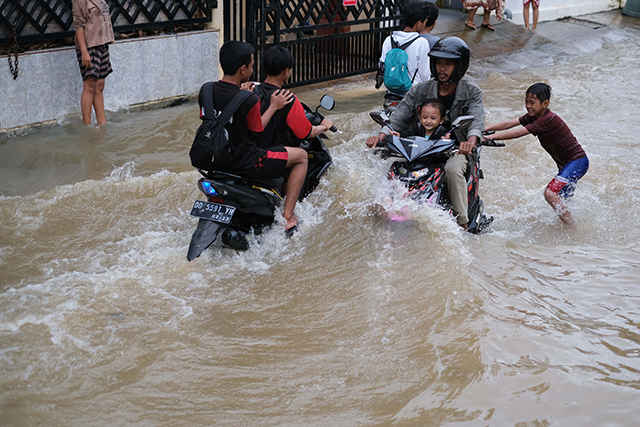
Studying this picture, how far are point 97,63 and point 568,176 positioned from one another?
17.4 feet

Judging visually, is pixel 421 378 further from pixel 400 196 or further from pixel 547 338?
pixel 400 196

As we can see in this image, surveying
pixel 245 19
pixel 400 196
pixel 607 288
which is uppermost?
pixel 245 19

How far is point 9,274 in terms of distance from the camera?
14.2 ft

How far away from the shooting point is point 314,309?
160 inches

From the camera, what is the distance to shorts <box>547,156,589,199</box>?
5.64 meters

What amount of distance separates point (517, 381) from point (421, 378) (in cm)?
53

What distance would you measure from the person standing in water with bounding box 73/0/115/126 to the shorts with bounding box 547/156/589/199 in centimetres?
516

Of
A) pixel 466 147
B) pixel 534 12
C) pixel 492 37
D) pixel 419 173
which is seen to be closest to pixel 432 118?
pixel 466 147

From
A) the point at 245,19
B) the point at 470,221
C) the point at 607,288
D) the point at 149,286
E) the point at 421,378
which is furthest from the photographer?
the point at 245,19

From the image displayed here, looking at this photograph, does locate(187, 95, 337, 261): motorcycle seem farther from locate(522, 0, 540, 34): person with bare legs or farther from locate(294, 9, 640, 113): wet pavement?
locate(522, 0, 540, 34): person with bare legs

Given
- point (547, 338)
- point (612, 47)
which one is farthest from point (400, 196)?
point (612, 47)

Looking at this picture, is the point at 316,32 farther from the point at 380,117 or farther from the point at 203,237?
the point at 203,237

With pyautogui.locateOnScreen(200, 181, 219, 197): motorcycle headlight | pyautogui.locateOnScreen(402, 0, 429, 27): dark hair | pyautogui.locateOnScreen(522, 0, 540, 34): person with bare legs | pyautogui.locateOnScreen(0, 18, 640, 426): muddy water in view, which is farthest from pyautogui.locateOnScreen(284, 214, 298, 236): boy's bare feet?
pyautogui.locateOnScreen(522, 0, 540, 34): person with bare legs

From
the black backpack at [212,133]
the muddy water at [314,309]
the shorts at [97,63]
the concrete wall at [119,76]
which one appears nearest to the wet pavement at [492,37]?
the concrete wall at [119,76]
